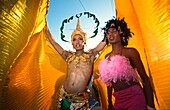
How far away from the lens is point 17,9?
1913mm

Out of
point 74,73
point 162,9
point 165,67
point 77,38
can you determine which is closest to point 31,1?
point 77,38

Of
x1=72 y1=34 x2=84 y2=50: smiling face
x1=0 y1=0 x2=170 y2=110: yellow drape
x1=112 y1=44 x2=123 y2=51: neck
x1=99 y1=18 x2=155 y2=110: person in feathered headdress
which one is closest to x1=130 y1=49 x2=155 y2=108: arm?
x1=99 y1=18 x2=155 y2=110: person in feathered headdress

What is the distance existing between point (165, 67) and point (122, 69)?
47cm

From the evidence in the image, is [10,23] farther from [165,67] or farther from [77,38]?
[165,67]

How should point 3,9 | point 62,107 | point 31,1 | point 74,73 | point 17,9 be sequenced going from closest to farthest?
point 3,9, point 17,9, point 31,1, point 62,107, point 74,73

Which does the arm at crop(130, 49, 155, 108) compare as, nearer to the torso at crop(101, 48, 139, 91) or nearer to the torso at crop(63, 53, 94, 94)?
the torso at crop(101, 48, 139, 91)

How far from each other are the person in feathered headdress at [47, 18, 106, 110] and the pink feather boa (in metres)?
0.71

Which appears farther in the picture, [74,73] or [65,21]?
[65,21]

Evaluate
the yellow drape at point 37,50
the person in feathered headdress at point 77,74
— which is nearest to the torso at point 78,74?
the person in feathered headdress at point 77,74

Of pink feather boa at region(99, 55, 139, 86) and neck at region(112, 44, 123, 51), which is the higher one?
neck at region(112, 44, 123, 51)

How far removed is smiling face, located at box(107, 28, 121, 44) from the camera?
2.05 metres

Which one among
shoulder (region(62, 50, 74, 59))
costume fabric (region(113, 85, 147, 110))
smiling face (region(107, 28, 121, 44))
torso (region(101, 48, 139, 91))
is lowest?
costume fabric (region(113, 85, 147, 110))

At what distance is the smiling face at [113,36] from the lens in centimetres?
205

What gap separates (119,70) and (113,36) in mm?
410
